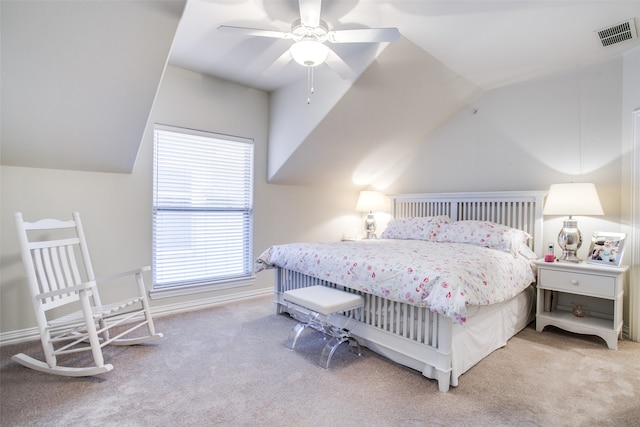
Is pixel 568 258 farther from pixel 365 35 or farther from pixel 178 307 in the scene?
pixel 178 307

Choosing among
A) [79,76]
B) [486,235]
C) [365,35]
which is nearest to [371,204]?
[486,235]

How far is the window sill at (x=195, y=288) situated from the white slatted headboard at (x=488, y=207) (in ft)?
7.69

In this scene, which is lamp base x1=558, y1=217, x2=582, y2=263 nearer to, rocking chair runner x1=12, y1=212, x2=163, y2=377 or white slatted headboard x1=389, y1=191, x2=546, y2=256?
white slatted headboard x1=389, y1=191, x2=546, y2=256

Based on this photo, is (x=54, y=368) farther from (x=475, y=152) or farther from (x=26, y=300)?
(x=475, y=152)

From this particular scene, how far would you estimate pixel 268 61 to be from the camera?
10.7 feet

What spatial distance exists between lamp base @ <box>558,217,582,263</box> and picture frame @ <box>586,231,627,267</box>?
0.35 feet

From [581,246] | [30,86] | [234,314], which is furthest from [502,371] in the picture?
[30,86]

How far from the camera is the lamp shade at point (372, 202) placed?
15.6 ft

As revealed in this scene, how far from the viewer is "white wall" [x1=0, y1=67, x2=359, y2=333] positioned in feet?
8.84

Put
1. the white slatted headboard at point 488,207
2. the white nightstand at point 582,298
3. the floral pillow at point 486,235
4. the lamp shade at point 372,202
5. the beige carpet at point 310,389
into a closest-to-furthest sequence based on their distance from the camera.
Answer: the beige carpet at point 310,389
the white nightstand at point 582,298
the floral pillow at point 486,235
the white slatted headboard at point 488,207
the lamp shade at point 372,202

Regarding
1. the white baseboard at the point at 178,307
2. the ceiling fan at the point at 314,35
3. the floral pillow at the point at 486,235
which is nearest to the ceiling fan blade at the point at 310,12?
the ceiling fan at the point at 314,35

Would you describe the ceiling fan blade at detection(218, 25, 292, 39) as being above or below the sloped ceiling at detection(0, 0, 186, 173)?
above

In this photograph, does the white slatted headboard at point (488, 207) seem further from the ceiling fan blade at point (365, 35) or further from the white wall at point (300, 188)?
the ceiling fan blade at point (365, 35)

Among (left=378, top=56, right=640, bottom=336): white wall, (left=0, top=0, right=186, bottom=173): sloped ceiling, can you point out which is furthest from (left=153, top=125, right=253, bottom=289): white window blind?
(left=378, top=56, right=640, bottom=336): white wall
